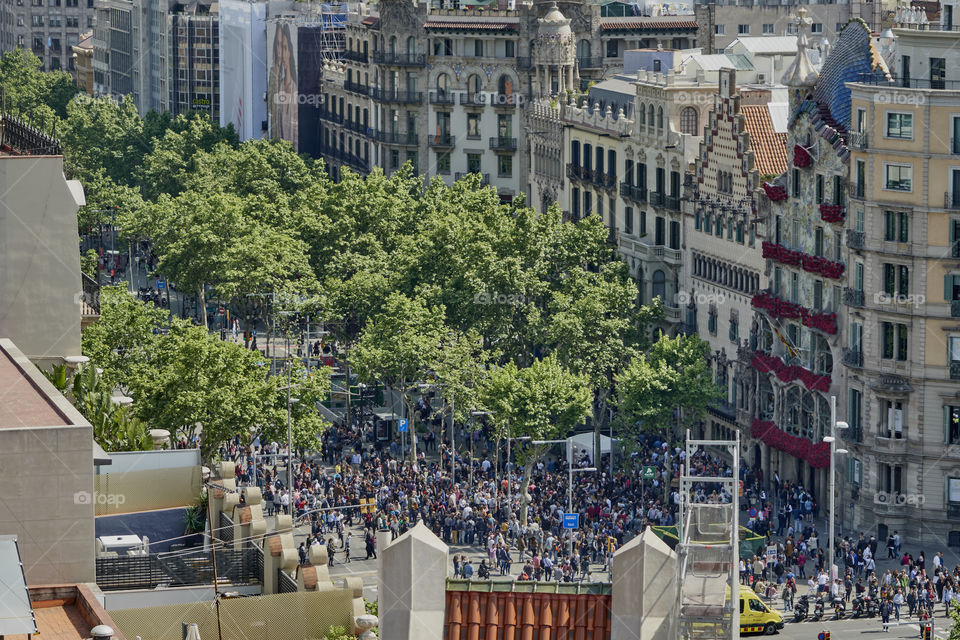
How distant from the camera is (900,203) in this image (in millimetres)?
101188

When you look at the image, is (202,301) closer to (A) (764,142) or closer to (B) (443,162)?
(B) (443,162)

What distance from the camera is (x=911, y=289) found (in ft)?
331

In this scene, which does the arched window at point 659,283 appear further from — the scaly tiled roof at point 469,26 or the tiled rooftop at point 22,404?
the tiled rooftop at point 22,404

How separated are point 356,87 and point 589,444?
82.2 metres

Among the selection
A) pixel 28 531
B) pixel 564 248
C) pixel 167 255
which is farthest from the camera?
pixel 167 255

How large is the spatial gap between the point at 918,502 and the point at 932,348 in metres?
6.94

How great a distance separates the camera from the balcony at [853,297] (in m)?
103

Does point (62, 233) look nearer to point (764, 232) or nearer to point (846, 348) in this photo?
point (846, 348)

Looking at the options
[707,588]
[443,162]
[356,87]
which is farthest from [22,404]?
[356,87]

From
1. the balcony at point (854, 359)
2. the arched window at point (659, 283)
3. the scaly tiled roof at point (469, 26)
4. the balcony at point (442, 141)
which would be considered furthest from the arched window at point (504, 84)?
the balcony at point (854, 359)

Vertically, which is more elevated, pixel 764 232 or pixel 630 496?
pixel 764 232

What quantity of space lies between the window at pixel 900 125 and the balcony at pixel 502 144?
72271 mm

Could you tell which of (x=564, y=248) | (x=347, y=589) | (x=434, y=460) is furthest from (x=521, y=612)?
(x=564, y=248)

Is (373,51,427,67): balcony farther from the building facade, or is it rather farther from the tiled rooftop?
the tiled rooftop
